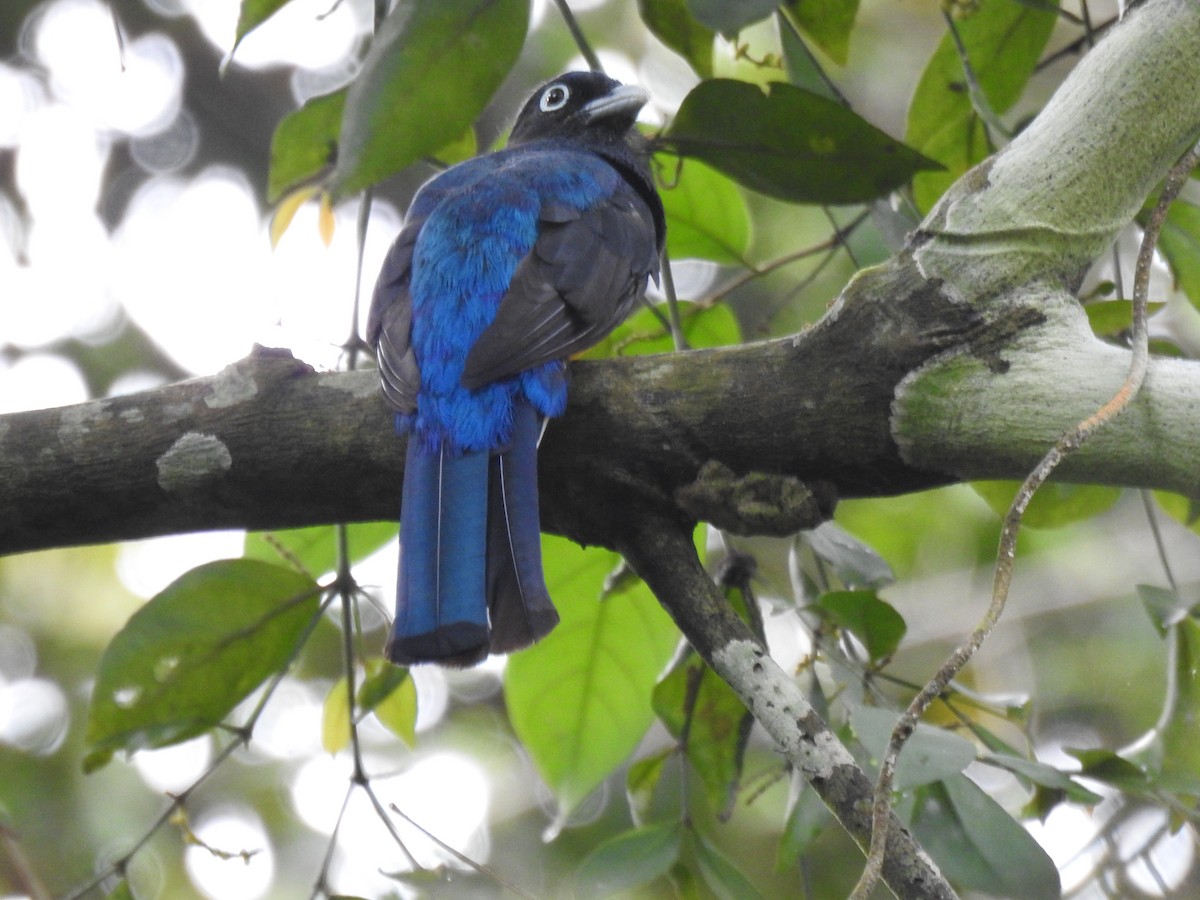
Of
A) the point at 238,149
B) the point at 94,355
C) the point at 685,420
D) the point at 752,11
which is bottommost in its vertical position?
the point at 94,355

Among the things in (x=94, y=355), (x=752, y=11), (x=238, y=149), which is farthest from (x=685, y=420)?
(x=238, y=149)

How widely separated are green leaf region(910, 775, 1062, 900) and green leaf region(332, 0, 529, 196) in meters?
1.48

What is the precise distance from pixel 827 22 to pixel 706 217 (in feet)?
1.85

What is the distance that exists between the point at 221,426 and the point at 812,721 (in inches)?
41.8

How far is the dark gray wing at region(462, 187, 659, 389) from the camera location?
2.34m

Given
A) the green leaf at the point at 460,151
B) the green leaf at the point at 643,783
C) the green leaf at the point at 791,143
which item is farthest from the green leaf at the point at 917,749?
the green leaf at the point at 460,151

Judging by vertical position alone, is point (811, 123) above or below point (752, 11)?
below

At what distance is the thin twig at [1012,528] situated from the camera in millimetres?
1509

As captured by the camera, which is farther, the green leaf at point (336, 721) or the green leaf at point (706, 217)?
the green leaf at point (706, 217)

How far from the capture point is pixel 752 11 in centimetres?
220

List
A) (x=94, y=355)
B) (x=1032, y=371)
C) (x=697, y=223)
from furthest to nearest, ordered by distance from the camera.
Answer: (x=94, y=355) → (x=697, y=223) → (x=1032, y=371)

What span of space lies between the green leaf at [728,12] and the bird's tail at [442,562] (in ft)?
2.75

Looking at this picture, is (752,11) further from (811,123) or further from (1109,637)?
(1109,637)

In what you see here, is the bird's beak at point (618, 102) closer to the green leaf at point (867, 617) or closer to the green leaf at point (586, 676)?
the green leaf at point (586, 676)
